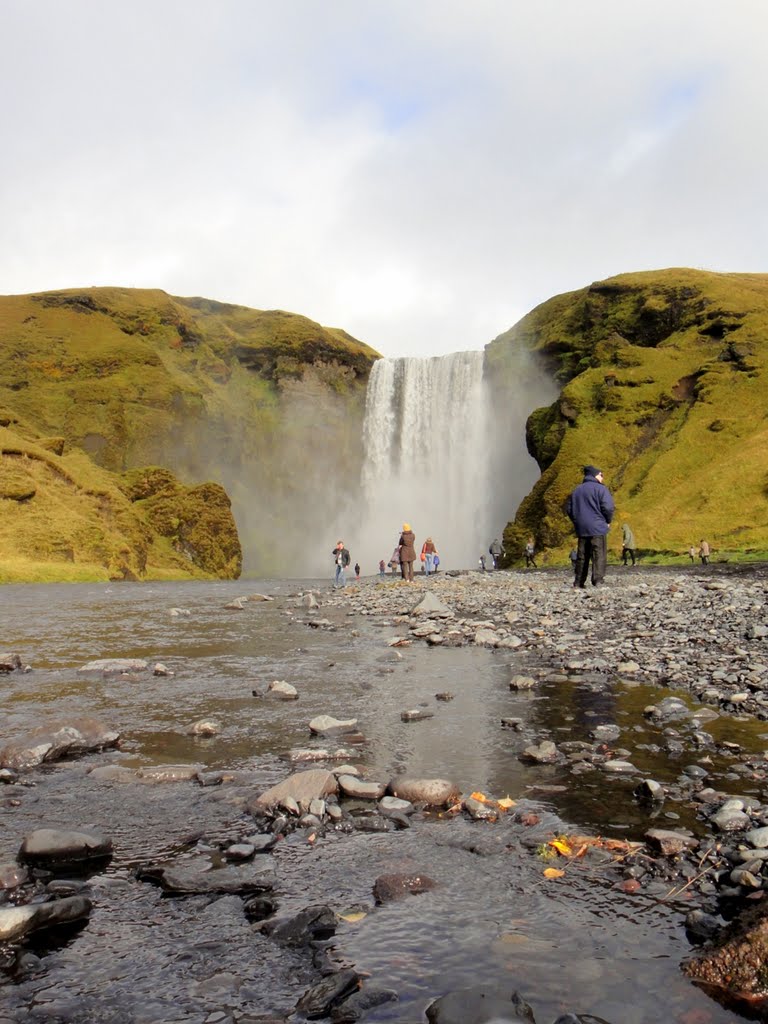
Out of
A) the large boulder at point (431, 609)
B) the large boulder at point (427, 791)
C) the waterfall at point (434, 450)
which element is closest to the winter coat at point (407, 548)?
the large boulder at point (431, 609)

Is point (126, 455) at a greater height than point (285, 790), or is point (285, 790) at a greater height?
point (126, 455)

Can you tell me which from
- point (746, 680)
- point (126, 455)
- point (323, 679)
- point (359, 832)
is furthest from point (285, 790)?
point (126, 455)

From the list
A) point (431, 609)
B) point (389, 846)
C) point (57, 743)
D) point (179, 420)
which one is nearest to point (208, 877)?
point (389, 846)

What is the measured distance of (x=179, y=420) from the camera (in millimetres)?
88375

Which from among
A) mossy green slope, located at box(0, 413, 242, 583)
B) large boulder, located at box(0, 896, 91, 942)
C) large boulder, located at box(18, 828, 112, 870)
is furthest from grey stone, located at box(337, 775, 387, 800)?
mossy green slope, located at box(0, 413, 242, 583)

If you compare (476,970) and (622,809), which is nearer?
(476,970)

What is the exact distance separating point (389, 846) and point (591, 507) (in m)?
14.1

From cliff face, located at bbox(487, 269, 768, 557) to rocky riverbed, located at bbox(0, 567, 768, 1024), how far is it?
3946 centimetres

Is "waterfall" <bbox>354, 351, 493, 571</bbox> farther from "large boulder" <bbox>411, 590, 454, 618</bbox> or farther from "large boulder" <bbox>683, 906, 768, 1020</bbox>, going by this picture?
"large boulder" <bbox>683, 906, 768, 1020</bbox>

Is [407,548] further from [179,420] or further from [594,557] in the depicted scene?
[179,420]

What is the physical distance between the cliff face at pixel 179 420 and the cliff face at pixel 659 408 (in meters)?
32.4

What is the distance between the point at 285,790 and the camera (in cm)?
516

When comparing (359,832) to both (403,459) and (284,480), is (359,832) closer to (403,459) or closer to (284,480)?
(403,459)

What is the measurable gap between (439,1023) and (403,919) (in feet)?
2.91
